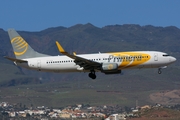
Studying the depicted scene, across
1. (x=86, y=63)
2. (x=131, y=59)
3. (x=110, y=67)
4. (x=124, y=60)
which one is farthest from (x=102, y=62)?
(x=131, y=59)

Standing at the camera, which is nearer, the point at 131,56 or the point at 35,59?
the point at 131,56

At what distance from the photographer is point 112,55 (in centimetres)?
10475

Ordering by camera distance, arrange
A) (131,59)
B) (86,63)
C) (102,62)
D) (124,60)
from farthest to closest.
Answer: (102,62) < (86,63) < (124,60) < (131,59)

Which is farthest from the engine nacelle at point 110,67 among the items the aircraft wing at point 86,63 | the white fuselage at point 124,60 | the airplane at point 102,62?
the aircraft wing at point 86,63

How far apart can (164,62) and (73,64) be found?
16.5 metres

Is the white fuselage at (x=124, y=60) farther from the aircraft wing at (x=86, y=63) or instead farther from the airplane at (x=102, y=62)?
the aircraft wing at (x=86, y=63)

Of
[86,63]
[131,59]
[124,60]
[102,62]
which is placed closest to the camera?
[131,59]

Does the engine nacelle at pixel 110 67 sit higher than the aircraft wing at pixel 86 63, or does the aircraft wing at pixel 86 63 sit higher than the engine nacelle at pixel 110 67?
the aircraft wing at pixel 86 63

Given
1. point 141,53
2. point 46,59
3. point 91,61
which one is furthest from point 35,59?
point 141,53

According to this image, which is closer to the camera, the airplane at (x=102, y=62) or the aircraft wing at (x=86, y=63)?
the aircraft wing at (x=86, y=63)

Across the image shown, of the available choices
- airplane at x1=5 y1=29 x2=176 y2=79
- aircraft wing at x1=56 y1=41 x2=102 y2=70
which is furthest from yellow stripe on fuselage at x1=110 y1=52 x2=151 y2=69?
aircraft wing at x1=56 y1=41 x2=102 y2=70

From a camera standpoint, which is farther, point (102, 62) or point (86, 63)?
point (102, 62)

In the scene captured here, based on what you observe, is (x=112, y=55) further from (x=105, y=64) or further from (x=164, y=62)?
(x=164, y=62)

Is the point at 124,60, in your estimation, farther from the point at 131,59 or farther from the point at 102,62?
the point at 102,62
